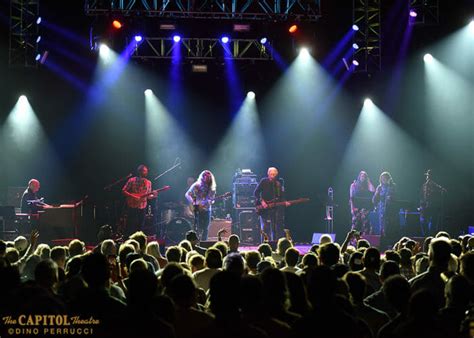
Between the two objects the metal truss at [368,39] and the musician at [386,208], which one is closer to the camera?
the musician at [386,208]

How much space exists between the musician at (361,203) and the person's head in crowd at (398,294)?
529 inches

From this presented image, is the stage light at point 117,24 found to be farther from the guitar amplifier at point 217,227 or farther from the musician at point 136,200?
the guitar amplifier at point 217,227

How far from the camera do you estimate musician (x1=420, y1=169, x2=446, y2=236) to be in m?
18.0

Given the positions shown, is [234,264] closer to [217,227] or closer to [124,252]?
[124,252]

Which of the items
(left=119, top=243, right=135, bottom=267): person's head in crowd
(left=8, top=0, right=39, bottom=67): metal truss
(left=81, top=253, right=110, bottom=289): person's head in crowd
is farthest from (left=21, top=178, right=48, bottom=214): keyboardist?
(left=81, top=253, right=110, bottom=289): person's head in crowd

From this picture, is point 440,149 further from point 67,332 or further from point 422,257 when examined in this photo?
point 67,332

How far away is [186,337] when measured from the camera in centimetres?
440

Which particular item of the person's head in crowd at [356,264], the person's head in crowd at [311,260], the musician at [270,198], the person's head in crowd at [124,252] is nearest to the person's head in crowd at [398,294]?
the person's head in crowd at [311,260]

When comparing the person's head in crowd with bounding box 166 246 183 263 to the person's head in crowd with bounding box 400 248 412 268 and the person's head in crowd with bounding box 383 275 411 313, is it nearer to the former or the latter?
the person's head in crowd with bounding box 400 248 412 268

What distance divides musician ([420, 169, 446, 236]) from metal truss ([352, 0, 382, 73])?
11.4 ft

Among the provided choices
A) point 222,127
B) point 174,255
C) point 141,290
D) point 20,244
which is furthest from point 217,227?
point 141,290

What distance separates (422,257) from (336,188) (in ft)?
43.7

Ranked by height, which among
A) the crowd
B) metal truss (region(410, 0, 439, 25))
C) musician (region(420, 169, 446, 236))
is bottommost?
the crowd

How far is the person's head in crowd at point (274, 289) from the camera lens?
4375 millimetres
